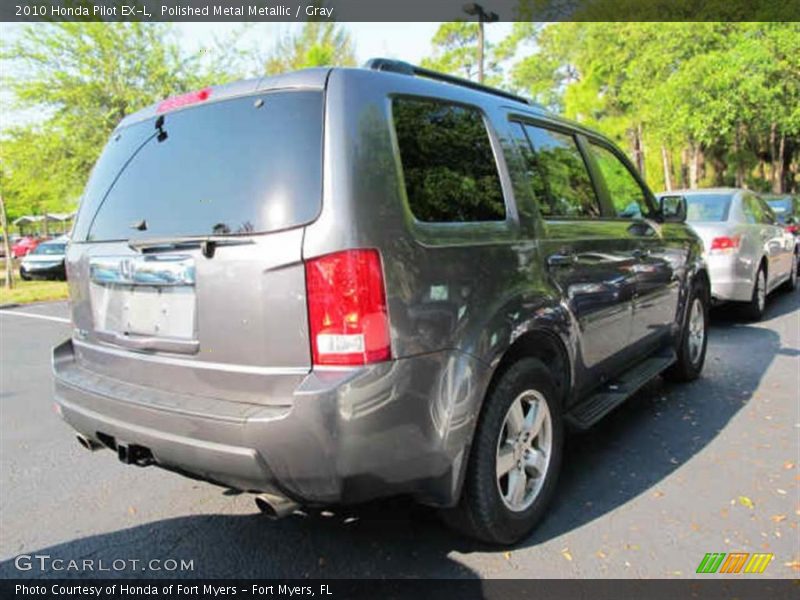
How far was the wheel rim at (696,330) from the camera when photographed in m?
5.16

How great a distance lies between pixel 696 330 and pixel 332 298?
4.22 metres

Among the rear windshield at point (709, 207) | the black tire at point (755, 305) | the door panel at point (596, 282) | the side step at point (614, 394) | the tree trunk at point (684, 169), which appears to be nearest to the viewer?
the door panel at point (596, 282)

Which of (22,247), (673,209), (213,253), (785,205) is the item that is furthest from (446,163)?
(22,247)

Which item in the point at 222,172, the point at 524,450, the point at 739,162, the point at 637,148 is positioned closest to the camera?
the point at 222,172

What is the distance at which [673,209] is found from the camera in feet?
15.9

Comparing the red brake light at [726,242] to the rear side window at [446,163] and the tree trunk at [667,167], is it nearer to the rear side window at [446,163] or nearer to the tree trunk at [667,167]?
the rear side window at [446,163]

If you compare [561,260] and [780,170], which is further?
[780,170]

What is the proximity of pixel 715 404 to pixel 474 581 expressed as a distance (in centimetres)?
296

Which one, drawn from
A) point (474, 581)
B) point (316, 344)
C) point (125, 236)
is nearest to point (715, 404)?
point (474, 581)

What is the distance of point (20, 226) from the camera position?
67062 millimetres

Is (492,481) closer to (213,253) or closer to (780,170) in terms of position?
(213,253)

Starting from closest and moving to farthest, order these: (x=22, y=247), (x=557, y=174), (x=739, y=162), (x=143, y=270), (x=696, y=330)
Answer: (x=143, y=270)
(x=557, y=174)
(x=696, y=330)
(x=739, y=162)
(x=22, y=247)

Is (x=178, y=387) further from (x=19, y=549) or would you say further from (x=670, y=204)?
(x=670, y=204)

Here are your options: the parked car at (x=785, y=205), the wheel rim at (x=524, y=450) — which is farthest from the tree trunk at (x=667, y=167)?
the wheel rim at (x=524, y=450)
